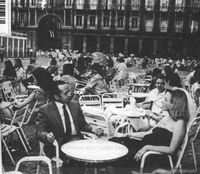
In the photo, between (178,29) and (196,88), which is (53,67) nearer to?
(178,29)

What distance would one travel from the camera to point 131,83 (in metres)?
3.32

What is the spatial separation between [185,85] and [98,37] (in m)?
0.84

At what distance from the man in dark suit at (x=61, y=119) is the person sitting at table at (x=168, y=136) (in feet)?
0.98

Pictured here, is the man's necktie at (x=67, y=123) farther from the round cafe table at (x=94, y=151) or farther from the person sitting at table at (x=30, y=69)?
the person sitting at table at (x=30, y=69)

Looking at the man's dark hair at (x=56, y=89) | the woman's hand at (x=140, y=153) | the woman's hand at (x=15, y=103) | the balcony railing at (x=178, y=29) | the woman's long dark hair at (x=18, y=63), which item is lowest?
the woman's hand at (x=140, y=153)

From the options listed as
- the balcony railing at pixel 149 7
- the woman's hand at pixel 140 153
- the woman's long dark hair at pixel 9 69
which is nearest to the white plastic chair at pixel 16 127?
the woman's long dark hair at pixel 9 69

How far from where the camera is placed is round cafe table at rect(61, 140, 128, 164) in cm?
172

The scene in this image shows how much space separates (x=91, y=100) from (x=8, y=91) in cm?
96

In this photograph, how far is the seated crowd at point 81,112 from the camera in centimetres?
196

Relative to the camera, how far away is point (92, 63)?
9.16 ft

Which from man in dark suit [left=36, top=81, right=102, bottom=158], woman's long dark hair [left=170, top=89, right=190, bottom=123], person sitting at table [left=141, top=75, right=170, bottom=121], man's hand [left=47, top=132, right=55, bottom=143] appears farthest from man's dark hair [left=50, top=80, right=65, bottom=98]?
person sitting at table [left=141, top=75, right=170, bottom=121]

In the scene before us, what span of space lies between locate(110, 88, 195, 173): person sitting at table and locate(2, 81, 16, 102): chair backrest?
0.98 meters

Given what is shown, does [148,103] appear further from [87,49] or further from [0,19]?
[0,19]

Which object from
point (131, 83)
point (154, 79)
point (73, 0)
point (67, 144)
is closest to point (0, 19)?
point (73, 0)
